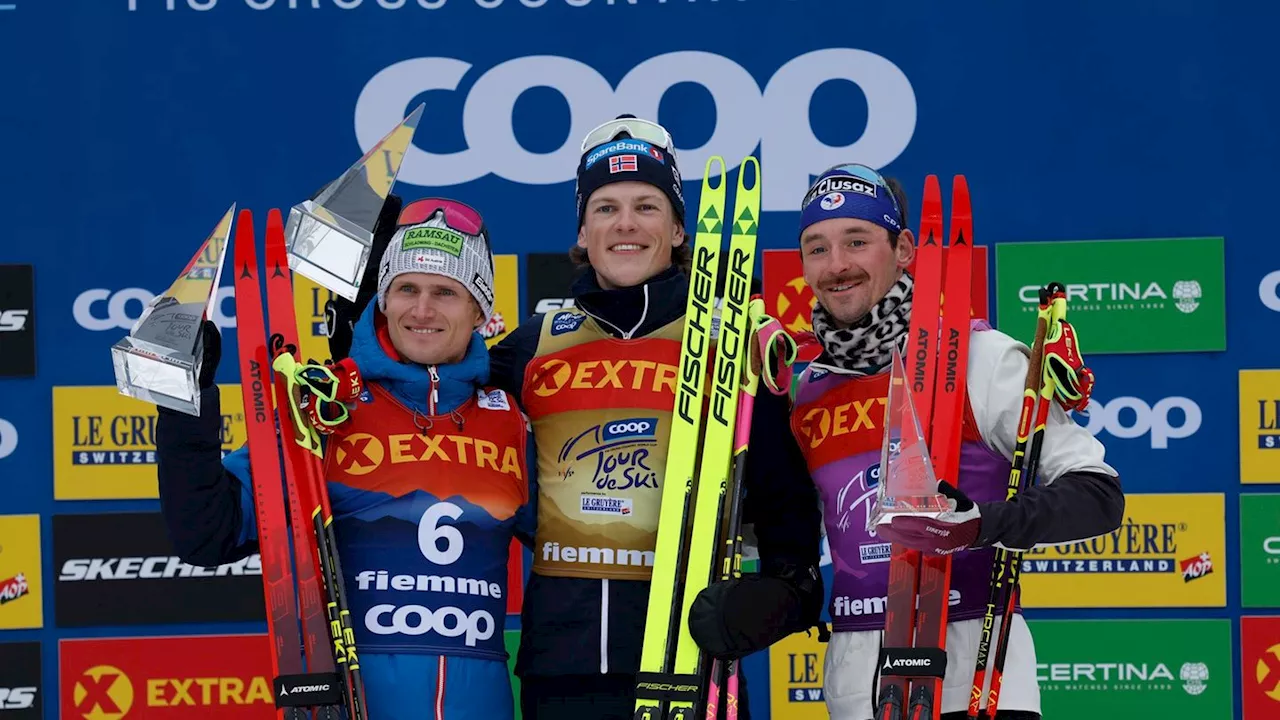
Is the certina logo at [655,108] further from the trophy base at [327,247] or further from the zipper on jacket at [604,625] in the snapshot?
the zipper on jacket at [604,625]

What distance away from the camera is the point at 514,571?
13.8 ft

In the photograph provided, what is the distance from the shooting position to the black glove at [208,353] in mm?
2461

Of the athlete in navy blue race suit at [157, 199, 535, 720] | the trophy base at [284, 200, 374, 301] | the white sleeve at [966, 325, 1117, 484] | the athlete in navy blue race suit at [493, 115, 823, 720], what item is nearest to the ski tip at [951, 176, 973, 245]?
the white sleeve at [966, 325, 1117, 484]

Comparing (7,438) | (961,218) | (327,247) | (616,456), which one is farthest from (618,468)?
(7,438)

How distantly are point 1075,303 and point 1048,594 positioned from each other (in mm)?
904

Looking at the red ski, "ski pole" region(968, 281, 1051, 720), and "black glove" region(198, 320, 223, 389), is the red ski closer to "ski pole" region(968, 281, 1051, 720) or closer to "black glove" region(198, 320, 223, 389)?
"ski pole" region(968, 281, 1051, 720)

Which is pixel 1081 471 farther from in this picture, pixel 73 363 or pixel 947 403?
pixel 73 363

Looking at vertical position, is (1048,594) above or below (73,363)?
below

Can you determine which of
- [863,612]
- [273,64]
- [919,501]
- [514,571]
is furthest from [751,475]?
[273,64]

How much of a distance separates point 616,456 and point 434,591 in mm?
442

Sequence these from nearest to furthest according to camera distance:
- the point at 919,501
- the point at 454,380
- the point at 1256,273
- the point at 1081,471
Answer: the point at 919,501
the point at 1081,471
the point at 454,380
the point at 1256,273

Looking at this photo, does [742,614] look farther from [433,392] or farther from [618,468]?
[433,392]

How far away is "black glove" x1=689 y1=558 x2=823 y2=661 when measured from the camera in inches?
96.6

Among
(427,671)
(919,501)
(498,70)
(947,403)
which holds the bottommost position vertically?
(427,671)
